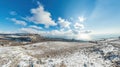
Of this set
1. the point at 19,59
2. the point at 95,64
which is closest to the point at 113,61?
the point at 95,64

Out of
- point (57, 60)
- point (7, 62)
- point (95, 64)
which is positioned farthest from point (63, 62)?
point (7, 62)

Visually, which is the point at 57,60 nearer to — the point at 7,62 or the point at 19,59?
the point at 19,59

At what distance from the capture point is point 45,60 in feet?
83.6

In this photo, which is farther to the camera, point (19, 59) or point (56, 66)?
point (19, 59)

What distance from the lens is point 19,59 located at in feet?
83.5

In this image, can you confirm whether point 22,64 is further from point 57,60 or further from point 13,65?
point 57,60

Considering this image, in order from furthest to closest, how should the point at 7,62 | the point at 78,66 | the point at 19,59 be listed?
the point at 19,59 < the point at 7,62 < the point at 78,66

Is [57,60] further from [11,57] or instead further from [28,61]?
A: [11,57]

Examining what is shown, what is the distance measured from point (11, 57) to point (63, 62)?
487 inches

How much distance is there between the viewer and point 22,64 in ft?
76.2

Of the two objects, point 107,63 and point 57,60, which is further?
point 57,60

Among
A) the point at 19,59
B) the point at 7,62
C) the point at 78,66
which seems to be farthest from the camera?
the point at 19,59

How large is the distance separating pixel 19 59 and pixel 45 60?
5902mm

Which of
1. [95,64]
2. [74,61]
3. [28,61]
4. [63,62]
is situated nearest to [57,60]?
[63,62]
